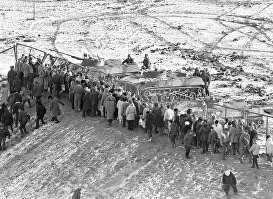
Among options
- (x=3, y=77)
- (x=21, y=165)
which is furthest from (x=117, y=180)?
(x=3, y=77)

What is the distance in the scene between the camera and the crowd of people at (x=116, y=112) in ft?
72.6

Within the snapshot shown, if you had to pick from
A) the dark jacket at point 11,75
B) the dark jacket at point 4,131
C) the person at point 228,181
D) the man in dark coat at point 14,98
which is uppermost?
the dark jacket at point 11,75

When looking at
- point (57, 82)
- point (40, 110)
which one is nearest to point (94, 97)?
point (40, 110)

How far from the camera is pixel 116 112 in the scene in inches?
1032

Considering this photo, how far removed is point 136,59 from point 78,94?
13.7 metres

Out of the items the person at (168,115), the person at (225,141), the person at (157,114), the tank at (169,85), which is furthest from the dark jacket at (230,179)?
the tank at (169,85)

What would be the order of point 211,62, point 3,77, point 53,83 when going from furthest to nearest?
1. point 211,62
2. point 3,77
3. point 53,83

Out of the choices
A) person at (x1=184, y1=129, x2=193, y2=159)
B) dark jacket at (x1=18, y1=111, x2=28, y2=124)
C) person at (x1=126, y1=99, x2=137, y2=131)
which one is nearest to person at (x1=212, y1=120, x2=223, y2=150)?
person at (x1=184, y1=129, x2=193, y2=159)

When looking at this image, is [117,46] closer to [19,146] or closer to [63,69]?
[63,69]

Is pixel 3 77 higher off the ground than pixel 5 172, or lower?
higher

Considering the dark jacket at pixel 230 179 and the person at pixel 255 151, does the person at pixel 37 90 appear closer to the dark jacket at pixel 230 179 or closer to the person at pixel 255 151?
the person at pixel 255 151

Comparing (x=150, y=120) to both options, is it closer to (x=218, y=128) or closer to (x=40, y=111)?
(x=218, y=128)

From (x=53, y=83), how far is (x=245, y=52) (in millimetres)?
16000

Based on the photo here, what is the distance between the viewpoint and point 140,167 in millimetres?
23062
